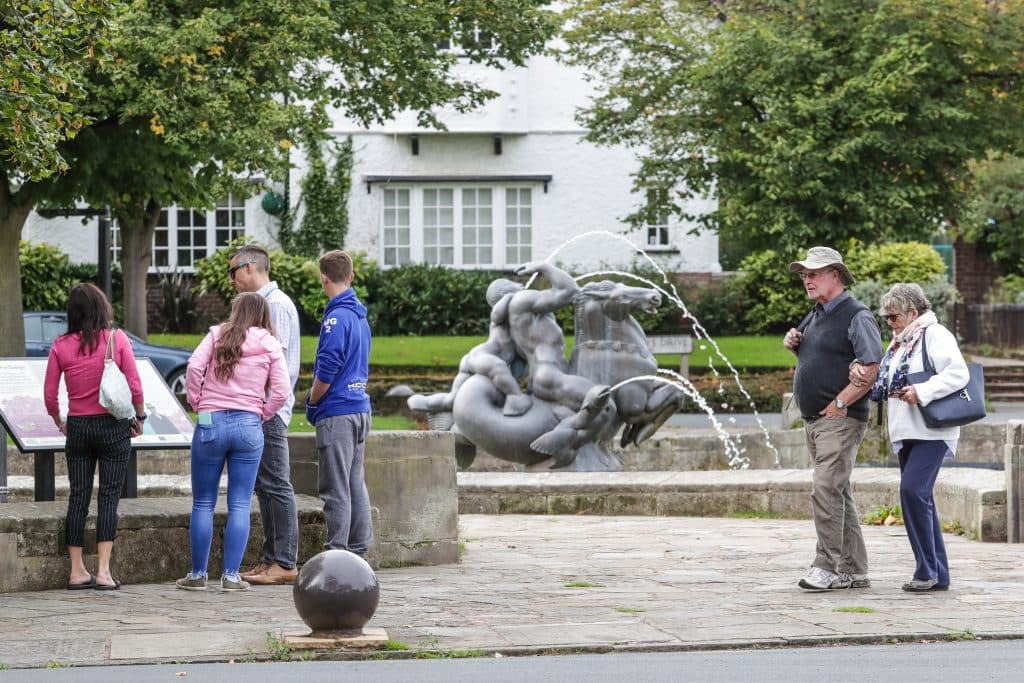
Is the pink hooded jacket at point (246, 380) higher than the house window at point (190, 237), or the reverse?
the house window at point (190, 237)

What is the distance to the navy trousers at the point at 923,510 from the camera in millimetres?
9102

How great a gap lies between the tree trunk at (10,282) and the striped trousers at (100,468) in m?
13.3

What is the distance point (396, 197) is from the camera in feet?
138

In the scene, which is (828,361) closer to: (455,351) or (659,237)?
(455,351)

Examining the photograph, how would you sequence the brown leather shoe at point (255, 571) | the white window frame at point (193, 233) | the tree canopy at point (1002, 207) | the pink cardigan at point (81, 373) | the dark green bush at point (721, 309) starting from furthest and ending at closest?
1. the tree canopy at point (1002, 207)
2. the white window frame at point (193, 233)
3. the dark green bush at point (721, 309)
4. the brown leather shoe at point (255, 571)
5. the pink cardigan at point (81, 373)

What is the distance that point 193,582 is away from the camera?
923 cm

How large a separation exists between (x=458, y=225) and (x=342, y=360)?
109ft

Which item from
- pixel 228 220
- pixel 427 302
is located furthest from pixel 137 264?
pixel 228 220

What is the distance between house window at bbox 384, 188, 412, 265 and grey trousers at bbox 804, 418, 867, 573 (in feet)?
108

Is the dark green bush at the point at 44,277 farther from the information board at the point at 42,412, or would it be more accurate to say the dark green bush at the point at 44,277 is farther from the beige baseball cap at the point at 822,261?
the beige baseball cap at the point at 822,261

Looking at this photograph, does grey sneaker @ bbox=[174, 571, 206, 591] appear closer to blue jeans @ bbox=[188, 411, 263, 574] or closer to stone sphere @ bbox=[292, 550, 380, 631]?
blue jeans @ bbox=[188, 411, 263, 574]

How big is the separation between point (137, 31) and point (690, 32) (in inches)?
558

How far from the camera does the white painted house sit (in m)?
41.0

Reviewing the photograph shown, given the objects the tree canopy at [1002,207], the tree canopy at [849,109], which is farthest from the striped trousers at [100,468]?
the tree canopy at [1002,207]
